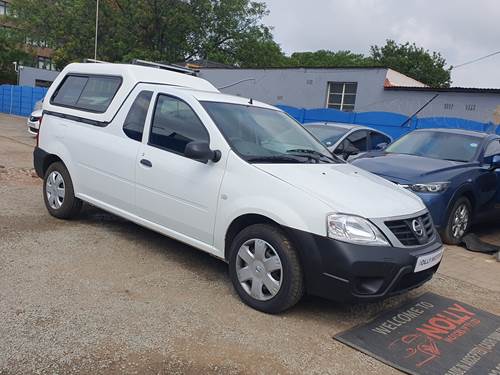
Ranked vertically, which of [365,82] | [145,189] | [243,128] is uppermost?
[365,82]

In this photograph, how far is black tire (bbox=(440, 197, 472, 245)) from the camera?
21.9 feet

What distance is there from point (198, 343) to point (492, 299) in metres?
3.25

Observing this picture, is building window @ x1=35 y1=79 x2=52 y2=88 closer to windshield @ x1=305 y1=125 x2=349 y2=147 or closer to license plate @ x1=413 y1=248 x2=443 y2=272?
windshield @ x1=305 y1=125 x2=349 y2=147

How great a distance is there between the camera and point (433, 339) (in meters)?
3.81

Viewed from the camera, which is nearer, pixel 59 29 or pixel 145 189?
pixel 145 189

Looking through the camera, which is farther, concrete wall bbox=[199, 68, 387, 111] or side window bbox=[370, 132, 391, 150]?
concrete wall bbox=[199, 68, 387, 111]

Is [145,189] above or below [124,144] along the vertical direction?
below

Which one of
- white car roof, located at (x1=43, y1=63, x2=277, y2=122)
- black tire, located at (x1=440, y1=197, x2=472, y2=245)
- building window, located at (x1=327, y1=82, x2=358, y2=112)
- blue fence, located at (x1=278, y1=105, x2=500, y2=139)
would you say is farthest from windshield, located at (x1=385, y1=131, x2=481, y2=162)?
building window, located at (x1=327, y1=82, x2=358, y2=112)

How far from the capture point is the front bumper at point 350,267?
358 cm

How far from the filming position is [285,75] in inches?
979

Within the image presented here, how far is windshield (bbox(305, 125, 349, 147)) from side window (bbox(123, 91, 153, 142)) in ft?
15.5

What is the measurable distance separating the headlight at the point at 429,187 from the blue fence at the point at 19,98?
1046 inches

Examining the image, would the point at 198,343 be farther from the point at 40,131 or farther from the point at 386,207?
the point at 40,131

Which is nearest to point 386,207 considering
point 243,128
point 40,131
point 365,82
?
point 243,128
